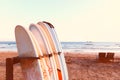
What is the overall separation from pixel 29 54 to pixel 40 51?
8.7 inches

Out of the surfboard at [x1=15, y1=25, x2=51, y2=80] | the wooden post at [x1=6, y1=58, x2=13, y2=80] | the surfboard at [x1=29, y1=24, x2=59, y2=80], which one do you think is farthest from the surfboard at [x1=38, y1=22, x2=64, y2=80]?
the wooden post at [x1=6, y1=58, x2=13, y2=80]

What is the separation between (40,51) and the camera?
477 cm

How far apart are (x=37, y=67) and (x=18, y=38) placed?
0.63 metres

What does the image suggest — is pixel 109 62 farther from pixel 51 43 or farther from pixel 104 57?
pixel 51 43

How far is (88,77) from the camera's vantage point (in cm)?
1207

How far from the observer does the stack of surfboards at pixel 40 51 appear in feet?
15.2

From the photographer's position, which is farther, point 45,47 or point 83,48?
point 83,48

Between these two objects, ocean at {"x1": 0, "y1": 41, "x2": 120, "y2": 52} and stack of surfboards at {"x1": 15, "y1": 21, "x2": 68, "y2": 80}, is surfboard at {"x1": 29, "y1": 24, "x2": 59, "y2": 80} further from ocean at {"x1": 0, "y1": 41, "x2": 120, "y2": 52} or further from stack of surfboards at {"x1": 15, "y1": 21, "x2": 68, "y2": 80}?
ocean at {"x1": 0, "y1": 41, "x2": 120, "y2": 52}

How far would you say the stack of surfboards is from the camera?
4621mm

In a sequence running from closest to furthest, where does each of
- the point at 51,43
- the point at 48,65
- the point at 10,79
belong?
the point at 10,79, the point at 48,65, the point at 51,43

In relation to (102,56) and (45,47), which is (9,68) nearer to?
(45,47)

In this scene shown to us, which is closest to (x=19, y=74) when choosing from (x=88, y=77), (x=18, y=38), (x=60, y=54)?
(x=88, y=77)

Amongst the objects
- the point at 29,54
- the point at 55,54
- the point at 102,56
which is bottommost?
the point at 29,54

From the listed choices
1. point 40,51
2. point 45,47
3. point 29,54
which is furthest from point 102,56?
point 29,54
